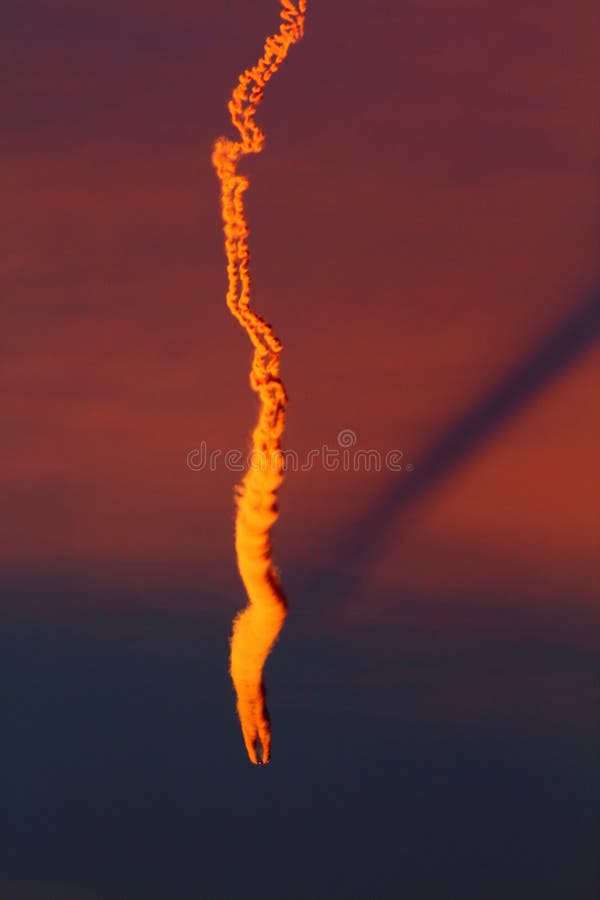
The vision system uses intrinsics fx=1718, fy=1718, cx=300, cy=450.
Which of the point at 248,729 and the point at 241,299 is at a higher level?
the point at 241,299

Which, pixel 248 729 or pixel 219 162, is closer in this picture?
pixel 219 162

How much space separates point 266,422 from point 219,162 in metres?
4.13

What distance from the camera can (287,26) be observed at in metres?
26.5

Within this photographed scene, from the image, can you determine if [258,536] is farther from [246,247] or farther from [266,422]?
[246,247]

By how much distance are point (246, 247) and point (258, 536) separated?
4.60 m

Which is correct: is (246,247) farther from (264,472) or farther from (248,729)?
(248,729)

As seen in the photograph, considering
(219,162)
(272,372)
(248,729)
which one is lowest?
(248,729)

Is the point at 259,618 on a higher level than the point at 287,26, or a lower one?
lower

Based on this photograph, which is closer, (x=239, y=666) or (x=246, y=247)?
(x=246, y=247)

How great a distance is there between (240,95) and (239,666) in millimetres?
9309

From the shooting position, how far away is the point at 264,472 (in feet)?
89.9

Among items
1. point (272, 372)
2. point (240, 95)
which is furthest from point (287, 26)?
point (272, 372)

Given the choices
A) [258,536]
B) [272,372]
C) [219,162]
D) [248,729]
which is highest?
[219,162]

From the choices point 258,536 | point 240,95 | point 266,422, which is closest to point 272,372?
point 266,422
